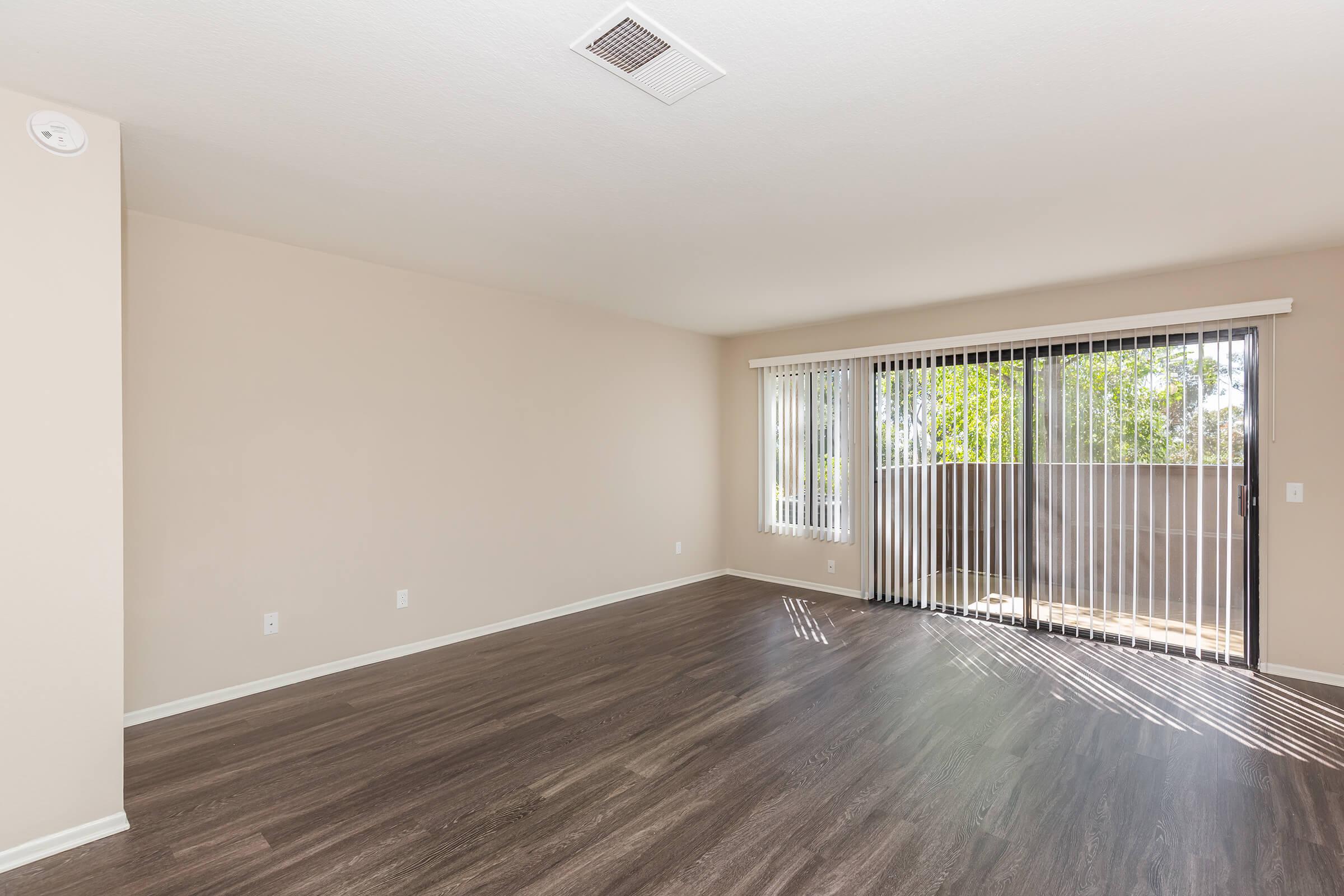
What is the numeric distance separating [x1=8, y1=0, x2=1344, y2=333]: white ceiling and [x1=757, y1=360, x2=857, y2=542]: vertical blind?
2.15 m

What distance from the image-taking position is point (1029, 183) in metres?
2.92

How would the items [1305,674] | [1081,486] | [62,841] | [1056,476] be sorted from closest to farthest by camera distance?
[62,841] → [1305,674] → [1081,486] → [1056,476]

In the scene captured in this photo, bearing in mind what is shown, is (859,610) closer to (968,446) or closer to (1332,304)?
(968,446)

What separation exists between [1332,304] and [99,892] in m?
6.39

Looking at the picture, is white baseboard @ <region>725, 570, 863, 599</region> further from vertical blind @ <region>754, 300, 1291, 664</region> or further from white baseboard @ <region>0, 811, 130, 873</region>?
white baseboard @ <region>0, 811, 130, 873</region>

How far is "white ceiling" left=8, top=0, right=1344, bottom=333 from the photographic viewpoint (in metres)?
1.85

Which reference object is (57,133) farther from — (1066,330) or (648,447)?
(1066,330)

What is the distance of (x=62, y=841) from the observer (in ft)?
7.29

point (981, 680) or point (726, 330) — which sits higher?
point (726, 330)

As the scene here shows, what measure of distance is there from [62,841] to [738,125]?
3.51 meters

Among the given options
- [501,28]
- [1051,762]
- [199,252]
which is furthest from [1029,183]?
[199,252]

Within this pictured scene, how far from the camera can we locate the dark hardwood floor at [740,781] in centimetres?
209

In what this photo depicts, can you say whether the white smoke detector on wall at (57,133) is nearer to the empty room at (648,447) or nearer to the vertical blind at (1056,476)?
the empty room at (648,447)

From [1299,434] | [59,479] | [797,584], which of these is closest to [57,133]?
[59,479]
